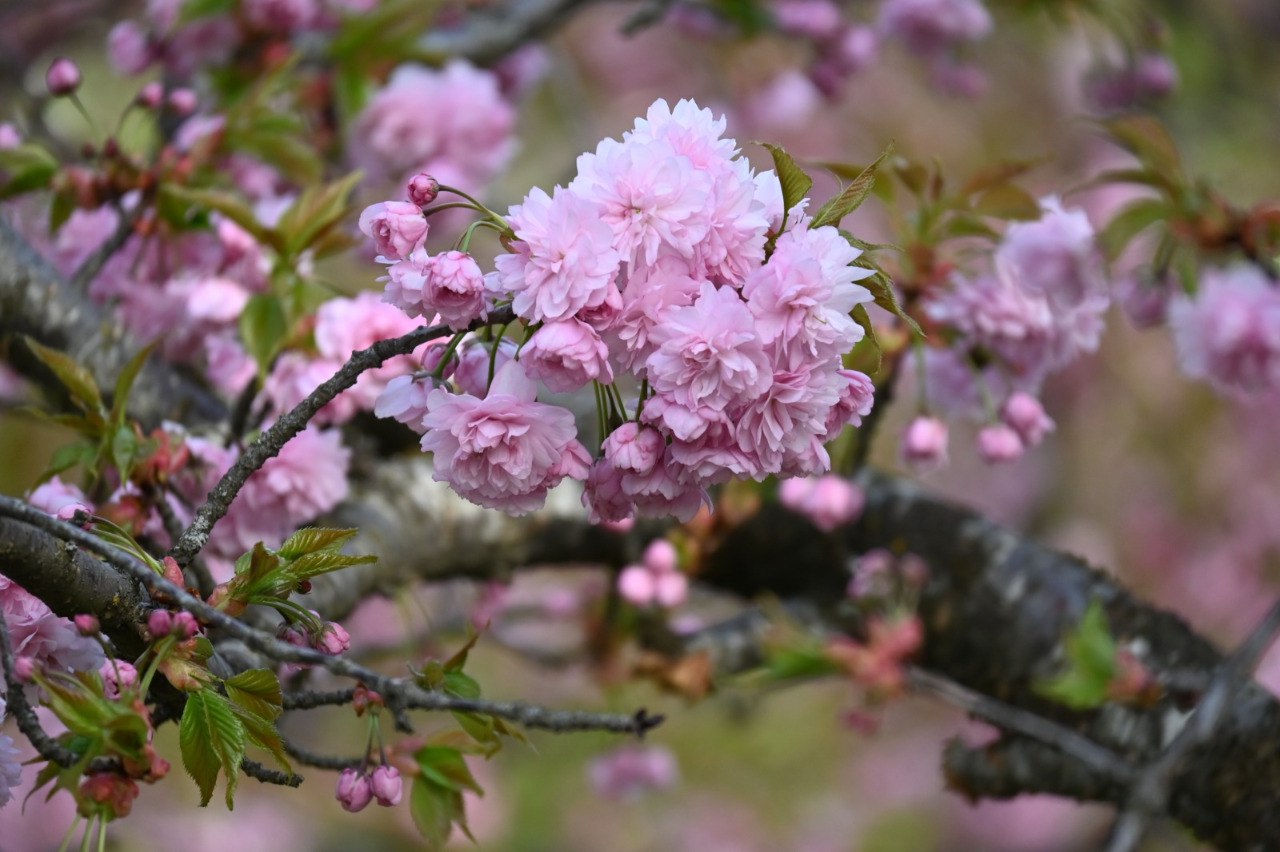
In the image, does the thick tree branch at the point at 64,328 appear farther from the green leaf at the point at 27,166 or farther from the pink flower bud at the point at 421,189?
the pink flower bud at the point at 421,189

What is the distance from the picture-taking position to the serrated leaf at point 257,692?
85cm

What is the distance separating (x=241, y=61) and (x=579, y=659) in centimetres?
124

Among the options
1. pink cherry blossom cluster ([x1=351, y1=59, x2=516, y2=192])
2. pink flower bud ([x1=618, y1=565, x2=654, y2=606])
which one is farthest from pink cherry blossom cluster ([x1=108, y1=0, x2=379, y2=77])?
pink flower bud ([x1=618, y1=565, x2=654, y2=606])

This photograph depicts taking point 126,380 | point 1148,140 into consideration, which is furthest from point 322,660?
point 1148,140

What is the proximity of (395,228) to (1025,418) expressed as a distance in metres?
0.95

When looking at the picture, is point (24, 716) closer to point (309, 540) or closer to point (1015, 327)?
point (309, 540)

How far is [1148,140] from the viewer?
1565 millimetres

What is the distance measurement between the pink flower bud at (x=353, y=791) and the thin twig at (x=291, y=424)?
0.67 ft

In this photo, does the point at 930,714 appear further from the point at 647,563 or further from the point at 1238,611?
the point at 647,563

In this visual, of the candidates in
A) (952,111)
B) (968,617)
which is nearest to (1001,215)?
(968,617)

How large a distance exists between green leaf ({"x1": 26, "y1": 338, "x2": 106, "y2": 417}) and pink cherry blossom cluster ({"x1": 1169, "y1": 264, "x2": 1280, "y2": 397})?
4.50ft

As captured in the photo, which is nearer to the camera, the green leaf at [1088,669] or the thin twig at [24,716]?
the thin twig at [24,716]

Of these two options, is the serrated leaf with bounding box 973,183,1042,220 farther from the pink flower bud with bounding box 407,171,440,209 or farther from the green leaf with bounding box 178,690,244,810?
the green leaf with bounding box 178,690,244,810

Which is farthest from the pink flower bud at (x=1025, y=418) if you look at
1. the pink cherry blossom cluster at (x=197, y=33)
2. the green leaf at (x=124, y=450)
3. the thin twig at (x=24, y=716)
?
the pink cherry blossom cluster at (x=197, y=33)
